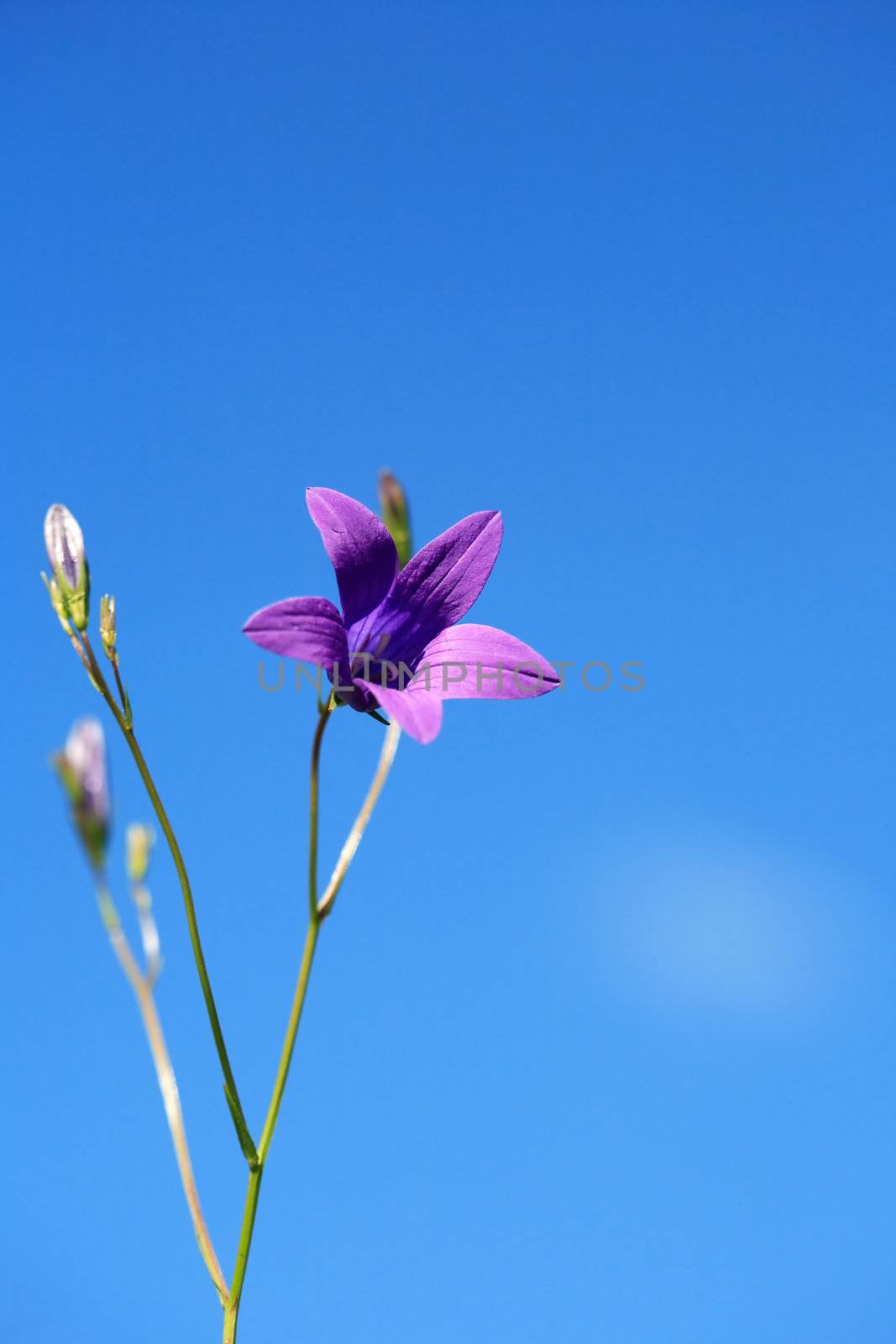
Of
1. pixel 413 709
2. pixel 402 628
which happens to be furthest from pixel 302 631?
pixel 402 628

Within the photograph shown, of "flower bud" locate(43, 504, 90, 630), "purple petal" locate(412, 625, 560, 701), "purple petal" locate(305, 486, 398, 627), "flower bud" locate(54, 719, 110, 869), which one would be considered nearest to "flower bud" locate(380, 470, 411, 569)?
"purple petal" locate(305, 486, 398, 627)

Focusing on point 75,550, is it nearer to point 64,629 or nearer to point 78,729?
point 64,629

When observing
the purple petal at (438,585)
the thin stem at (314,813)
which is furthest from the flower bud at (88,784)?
the purple petal at (438,585)

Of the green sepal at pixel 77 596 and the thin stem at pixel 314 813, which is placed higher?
the green sepal at pixel 77 596

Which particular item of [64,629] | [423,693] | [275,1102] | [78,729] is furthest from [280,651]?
[275,1102]

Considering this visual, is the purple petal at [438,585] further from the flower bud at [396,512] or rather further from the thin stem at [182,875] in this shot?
the thin stem at [182,875]

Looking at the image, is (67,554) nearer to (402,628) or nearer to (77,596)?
(77,596)

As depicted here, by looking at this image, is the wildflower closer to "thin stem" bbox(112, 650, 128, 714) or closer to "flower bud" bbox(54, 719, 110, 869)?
"thin stem" bbox(112, 650, 128, 714)
